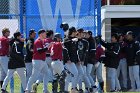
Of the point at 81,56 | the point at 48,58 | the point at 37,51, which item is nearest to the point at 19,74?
the point at 37,51

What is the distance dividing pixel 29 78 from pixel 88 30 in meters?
3.00

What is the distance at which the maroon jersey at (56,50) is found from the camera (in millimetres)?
16969

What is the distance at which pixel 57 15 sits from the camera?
1858 centimetres

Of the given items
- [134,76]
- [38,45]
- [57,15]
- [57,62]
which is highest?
[57,15]

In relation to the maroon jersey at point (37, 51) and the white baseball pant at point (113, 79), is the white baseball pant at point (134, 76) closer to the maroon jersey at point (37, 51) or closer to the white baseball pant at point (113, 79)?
the white baseball pant at point (113, 79)

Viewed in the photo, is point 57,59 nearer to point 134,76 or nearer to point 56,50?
point 56,50

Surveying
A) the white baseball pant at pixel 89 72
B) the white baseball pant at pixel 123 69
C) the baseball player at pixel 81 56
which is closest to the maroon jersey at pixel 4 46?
the baseball player at pixel 81 56

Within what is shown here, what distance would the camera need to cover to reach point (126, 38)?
19859 mm

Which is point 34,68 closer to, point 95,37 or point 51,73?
point 51,73

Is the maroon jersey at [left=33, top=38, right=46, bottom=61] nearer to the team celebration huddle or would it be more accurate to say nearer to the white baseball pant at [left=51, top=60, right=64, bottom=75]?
the team celebration huddle

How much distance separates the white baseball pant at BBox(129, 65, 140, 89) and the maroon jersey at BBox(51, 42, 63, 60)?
3730 millimetres

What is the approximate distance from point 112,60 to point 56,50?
301 centimetres

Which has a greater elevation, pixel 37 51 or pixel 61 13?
pixel 61 13

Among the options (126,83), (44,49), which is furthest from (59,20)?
(126,83)
